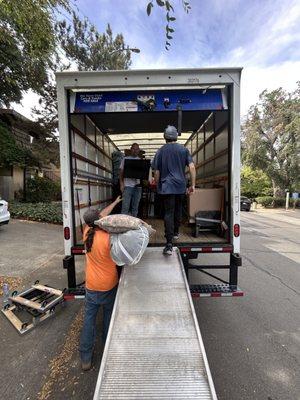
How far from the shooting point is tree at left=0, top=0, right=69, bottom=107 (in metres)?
5.36

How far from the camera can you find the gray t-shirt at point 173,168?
406cm

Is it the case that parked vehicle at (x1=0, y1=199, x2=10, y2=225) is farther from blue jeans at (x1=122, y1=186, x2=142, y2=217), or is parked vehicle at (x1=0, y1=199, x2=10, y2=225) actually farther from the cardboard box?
the cardboard box

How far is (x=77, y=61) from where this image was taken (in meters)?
14.7

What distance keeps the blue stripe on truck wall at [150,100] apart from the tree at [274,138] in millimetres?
30085

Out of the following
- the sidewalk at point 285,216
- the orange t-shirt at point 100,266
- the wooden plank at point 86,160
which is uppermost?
the wooden plank at point 86,160

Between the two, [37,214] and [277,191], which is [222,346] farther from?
[277,191]

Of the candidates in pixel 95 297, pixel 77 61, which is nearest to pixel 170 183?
pixel 95 297

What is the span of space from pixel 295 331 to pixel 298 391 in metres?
1.31

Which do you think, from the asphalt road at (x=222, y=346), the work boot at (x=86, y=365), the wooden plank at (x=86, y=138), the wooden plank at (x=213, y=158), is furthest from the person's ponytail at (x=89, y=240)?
the wooden plank at (x=213, y=158)

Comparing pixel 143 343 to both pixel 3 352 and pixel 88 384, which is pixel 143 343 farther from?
pixel 3 352

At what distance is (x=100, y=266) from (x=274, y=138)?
33.7 m

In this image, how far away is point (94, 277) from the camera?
3.15 meters

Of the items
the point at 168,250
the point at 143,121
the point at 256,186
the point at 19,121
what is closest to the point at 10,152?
the point at 19,121

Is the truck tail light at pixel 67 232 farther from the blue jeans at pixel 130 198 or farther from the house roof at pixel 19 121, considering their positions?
the house roof at pixel 19 121
